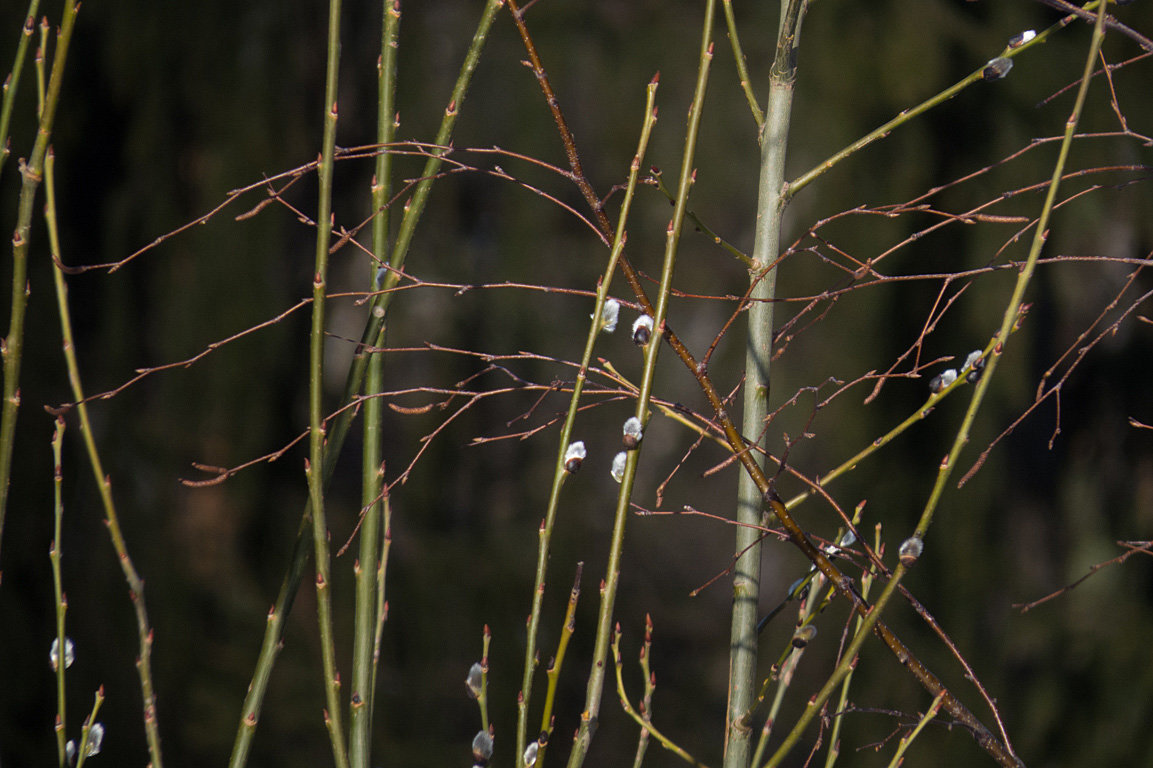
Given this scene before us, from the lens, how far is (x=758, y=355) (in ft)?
1.53

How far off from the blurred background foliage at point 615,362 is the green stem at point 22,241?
1114mm

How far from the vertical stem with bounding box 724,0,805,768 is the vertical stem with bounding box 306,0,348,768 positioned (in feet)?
0.65

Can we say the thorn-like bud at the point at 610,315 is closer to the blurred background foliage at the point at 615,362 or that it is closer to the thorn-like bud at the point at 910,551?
the thorn-like bud at the point at 910,551

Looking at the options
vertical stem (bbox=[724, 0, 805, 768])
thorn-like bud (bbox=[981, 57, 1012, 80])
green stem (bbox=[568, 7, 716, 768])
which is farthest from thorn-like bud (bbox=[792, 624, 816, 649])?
thorn-like bud (bbox=[981, 57, 1012, 80])

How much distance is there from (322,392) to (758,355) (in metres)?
0.22

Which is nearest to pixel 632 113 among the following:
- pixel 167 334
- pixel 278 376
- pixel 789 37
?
pixel 278 376

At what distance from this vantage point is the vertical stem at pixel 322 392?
37 centimetres

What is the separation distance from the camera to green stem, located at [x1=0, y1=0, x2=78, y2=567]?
0.37 m

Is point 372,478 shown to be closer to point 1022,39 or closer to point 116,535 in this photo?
point 116,535

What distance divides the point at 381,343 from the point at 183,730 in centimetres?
127

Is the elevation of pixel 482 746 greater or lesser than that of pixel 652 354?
lesser

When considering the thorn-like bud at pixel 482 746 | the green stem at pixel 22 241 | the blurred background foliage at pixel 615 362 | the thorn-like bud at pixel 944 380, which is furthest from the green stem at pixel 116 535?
the blurred background foliage at pixel 615 362

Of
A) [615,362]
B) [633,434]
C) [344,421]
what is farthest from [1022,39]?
[615,362]

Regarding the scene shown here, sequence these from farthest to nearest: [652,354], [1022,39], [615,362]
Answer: [615,362] < [1022,39] < [652,354]
